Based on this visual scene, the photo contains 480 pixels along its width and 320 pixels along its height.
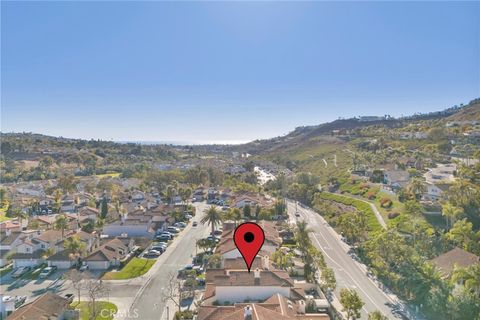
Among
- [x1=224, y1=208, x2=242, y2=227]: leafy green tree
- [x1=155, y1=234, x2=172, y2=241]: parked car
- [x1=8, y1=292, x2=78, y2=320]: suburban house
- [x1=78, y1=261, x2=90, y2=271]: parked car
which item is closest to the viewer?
[x1=8, y1=292, x2=78, y2=320]: suburban house

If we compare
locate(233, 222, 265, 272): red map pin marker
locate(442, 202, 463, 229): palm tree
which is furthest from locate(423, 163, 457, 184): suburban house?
locate(233, 222, 265, 272): red map pin marker

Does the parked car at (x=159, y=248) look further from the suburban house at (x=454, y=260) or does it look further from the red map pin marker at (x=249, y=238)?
the suburban house at (x=454, y=260)

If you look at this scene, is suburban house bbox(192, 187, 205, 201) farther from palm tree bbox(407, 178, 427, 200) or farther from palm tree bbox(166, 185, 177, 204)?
palm tree bbox(407, 178, 427, 200)

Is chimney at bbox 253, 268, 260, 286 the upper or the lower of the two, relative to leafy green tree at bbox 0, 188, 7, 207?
lower

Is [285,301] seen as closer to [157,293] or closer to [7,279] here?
[157,293]

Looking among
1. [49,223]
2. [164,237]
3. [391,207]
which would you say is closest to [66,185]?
[49,223]

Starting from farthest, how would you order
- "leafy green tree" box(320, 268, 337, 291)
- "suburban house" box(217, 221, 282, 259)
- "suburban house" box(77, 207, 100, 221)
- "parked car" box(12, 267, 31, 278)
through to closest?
"suburban house" box(77, 207, 100, 221) < "parked car" box(12, 267, 31, 278) < "suburban house" box(217, 221, 282, 259) < "leafy green tree" box(320, 268, 337, 291)
